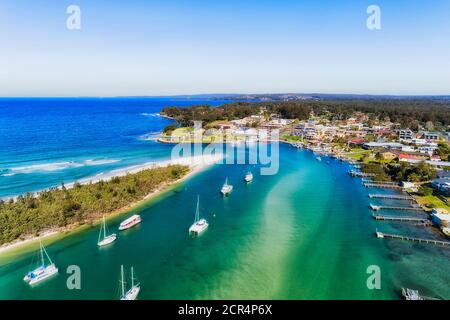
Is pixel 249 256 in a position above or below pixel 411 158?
below

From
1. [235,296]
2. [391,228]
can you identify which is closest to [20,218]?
[235,296]

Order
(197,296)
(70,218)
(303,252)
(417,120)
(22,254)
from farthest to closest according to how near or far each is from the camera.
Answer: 1. (417,120)
2. (70,218)
3. (303,252)
4. (22,254)
5. (197,296)

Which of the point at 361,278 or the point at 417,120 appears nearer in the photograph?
the point at 361,278

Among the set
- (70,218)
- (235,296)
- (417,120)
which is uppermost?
(417,120)

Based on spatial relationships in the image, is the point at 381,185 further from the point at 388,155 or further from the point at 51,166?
the point at 51,166

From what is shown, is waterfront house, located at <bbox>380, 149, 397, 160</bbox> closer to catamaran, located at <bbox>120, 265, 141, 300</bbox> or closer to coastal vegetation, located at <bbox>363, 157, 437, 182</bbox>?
coastal vegetation, located at <bbox>363, 157, 437, 182</bbox>

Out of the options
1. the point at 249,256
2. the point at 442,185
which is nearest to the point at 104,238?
the point at 249,256

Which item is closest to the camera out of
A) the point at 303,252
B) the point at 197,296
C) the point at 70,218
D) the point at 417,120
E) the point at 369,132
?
the point at 197,296

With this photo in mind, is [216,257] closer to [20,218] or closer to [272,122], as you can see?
[20,218]
